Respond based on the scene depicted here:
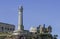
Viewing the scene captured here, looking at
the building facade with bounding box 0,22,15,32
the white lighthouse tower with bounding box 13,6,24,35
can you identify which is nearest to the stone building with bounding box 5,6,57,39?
the white lighthouse tower with bounding box 13,6,24,35

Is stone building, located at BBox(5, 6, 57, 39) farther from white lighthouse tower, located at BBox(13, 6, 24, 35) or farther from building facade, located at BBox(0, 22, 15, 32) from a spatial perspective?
building facade, located at BBox(0, 22, 15, 32)

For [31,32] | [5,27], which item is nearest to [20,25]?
[31,32]

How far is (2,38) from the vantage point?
104312 mm

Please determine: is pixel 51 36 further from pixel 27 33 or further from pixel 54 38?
pixel 27 33

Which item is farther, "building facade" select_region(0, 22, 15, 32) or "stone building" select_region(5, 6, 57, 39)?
"building facade" select_region(0, 22, 15, 32)

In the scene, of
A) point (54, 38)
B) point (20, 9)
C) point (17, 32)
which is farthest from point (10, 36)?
point (54, 38)

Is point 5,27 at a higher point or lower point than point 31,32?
higher

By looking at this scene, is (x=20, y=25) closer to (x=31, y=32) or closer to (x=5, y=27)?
(x=31, y=32)

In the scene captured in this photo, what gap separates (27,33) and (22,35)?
307 centimetres

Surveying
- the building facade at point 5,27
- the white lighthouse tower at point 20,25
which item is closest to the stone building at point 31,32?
the white lighthouse tower at point 20,25

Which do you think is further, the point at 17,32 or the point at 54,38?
the point at 54,38

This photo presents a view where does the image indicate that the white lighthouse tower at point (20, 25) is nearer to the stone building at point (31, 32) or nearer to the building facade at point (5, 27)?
the stone building at point (31, 32)

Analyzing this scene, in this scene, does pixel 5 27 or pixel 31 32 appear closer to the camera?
pixel 31 32

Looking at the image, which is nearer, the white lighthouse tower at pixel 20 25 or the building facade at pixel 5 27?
the white lighthouse tower at pixel 20 25
